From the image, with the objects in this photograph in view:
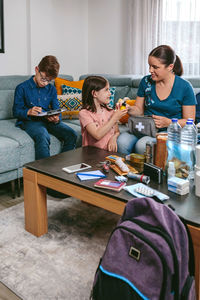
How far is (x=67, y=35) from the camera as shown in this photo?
405cm

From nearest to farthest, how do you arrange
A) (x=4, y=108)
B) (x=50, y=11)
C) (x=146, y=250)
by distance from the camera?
(x=146, y=250)
(x=4, y=108)
(x=50, y=11)

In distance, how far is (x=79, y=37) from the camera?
13.8 feet

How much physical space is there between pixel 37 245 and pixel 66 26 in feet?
10.4

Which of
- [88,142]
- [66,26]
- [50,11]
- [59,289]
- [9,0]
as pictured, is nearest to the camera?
[59,289]

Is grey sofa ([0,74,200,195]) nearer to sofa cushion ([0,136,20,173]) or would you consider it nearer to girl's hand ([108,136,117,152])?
sofa cushion ([0,136,20,173])

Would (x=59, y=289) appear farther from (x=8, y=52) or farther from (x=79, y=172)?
(x=8, y=52)

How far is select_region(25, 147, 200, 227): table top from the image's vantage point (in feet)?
3.76

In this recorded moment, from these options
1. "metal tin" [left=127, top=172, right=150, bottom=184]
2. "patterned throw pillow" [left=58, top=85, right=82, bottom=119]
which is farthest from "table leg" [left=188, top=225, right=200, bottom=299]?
"patterned throw pillow" [left=58, top=85, right=82, bottom=119]

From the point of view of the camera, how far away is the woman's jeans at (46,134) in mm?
2340

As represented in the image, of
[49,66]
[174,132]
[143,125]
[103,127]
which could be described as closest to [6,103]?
[49,66]

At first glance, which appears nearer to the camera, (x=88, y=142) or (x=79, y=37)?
(x=88, y=142)

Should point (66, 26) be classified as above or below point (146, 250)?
above

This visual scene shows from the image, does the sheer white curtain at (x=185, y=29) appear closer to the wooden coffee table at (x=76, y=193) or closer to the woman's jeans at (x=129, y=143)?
the woman's jeans at (x=129, y=143)

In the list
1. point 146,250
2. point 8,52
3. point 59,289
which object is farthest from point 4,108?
point 146,250
